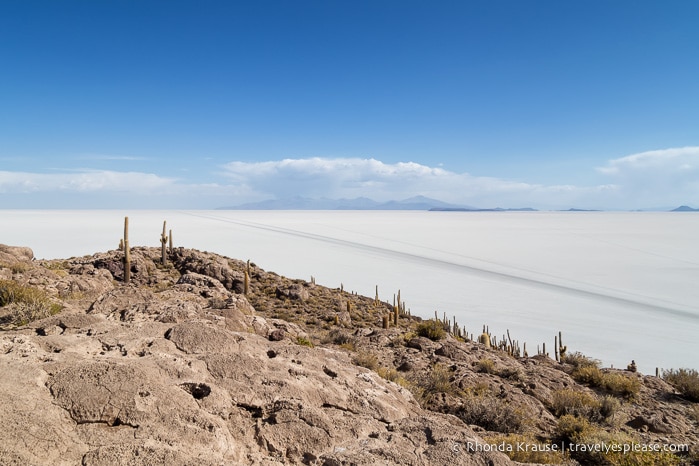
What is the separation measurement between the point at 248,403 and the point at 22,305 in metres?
5.55

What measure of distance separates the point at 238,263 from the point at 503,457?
26.8 meters

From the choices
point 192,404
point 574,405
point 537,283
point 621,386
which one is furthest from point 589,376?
point 537,283

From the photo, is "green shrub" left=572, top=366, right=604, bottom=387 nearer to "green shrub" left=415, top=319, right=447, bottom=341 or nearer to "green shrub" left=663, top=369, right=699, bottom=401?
"green shrub" left=663, top=369, right=699, bottom=401

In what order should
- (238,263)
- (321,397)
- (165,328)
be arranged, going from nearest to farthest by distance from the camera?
(321,397), (165,328), (238,263)

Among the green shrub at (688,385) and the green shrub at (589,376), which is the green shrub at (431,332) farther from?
the green shrub at (688,385)

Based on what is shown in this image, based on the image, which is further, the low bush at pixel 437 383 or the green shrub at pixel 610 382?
the green shrub at pixel 610 382

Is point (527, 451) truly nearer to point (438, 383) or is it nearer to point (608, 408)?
point (438, 383)

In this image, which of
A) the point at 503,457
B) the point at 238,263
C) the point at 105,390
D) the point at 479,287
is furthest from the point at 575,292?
the point at 105,390

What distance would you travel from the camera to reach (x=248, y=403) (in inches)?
184

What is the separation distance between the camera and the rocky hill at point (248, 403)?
12.1ft

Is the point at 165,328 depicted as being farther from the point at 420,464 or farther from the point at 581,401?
the point at 581,401

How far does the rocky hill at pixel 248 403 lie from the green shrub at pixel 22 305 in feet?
0.10

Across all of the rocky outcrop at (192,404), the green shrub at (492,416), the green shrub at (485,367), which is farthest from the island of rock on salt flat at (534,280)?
the rocky outcrop at (192,404)

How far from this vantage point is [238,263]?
96.6 ft
